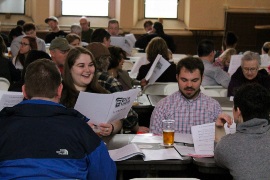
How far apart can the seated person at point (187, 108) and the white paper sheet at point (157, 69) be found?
2.39 m

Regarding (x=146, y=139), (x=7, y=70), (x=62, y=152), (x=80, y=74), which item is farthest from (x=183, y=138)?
(x=7, y=70)

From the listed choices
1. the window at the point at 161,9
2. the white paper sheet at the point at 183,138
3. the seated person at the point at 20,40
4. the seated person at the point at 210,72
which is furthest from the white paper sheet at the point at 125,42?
the white paper sheet at the point at 183,138

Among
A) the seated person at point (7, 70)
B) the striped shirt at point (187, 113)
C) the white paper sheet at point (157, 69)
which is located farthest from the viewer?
the seated person at point (7, 70)

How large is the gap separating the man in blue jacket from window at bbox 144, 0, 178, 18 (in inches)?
504

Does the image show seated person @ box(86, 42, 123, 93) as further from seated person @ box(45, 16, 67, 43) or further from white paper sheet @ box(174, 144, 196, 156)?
seated person @ box(45, 16, 67, 43)

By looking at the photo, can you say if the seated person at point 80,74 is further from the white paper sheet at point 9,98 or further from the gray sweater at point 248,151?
the gray sweater at point 248,151

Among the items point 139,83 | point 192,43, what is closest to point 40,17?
point 192,43

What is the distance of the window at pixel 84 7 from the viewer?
1562 cm

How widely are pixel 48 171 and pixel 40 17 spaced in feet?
41.5

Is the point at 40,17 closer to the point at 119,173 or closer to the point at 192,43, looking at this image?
the point at 192,43

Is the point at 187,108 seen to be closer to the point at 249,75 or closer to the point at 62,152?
the point at 62,152

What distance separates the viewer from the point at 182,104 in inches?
195

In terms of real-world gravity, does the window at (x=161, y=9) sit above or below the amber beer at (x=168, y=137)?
above

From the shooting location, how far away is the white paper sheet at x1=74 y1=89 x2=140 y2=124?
13.3 feet
